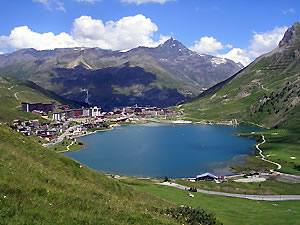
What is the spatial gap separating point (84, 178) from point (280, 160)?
95951 millimetres

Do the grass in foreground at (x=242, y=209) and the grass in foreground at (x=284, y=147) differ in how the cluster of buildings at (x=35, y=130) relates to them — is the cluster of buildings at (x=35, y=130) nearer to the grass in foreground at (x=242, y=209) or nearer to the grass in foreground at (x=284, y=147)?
the grass in foreground at (x=242, y=209)

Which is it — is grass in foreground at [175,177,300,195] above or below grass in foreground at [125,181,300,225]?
below

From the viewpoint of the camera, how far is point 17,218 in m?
11.6

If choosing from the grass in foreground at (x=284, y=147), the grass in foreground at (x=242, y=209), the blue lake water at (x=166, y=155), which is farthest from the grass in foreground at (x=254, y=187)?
the blue lake water at (x=166, y=155)

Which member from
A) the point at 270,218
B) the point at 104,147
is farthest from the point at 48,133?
the point at 270,218

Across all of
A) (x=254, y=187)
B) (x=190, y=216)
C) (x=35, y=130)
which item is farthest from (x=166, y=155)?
(x=190, y=216)

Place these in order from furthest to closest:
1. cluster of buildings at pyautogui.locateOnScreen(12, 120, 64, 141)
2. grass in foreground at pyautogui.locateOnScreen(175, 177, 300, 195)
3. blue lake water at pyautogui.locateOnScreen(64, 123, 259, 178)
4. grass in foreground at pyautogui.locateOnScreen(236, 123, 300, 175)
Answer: cluster of buildings at pyautogui.locateOnScreen(12, 120, 64, 141)
blue lake water at pyautogui.locateOnScreen(64, 123, 259, 178)
grass in foreground at pyautogui.locateOnScreen(236, 123, 300, 175)
grass in foreground at pyautogui.locateOnScreen(175, 177, 300, 195)

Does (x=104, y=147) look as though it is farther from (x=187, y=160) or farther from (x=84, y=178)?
(x=84, y=178)

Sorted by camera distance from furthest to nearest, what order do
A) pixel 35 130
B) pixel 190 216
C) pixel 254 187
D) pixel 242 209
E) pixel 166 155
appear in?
pixel 35 130
pixel 166 155
pixel 254 187
pixel 242 209
pixel 190 216

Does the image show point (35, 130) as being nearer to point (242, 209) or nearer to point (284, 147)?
point (284, 147)

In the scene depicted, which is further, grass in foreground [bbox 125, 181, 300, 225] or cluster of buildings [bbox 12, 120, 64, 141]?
cluster of buildings [bbox 12, 120, 64, 141]

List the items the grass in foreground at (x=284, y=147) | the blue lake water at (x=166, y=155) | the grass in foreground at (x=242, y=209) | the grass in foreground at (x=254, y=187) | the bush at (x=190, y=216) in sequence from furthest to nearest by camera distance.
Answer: the blue lake water at (x=166, y=155)
the grass in foreground at (x=284, y=147)
the grass in foreground at (x=254, y=187)
the grass in foreground at (x=242, y=209)
the bush at (x=190, y=216)

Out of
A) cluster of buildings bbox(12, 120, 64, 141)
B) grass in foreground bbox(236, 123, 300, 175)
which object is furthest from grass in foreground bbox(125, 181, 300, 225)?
cluster of buildings bbox(12, 120, 64, 141)

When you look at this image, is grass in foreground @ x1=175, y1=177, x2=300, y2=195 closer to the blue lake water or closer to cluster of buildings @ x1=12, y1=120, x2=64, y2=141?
the blue lake water
